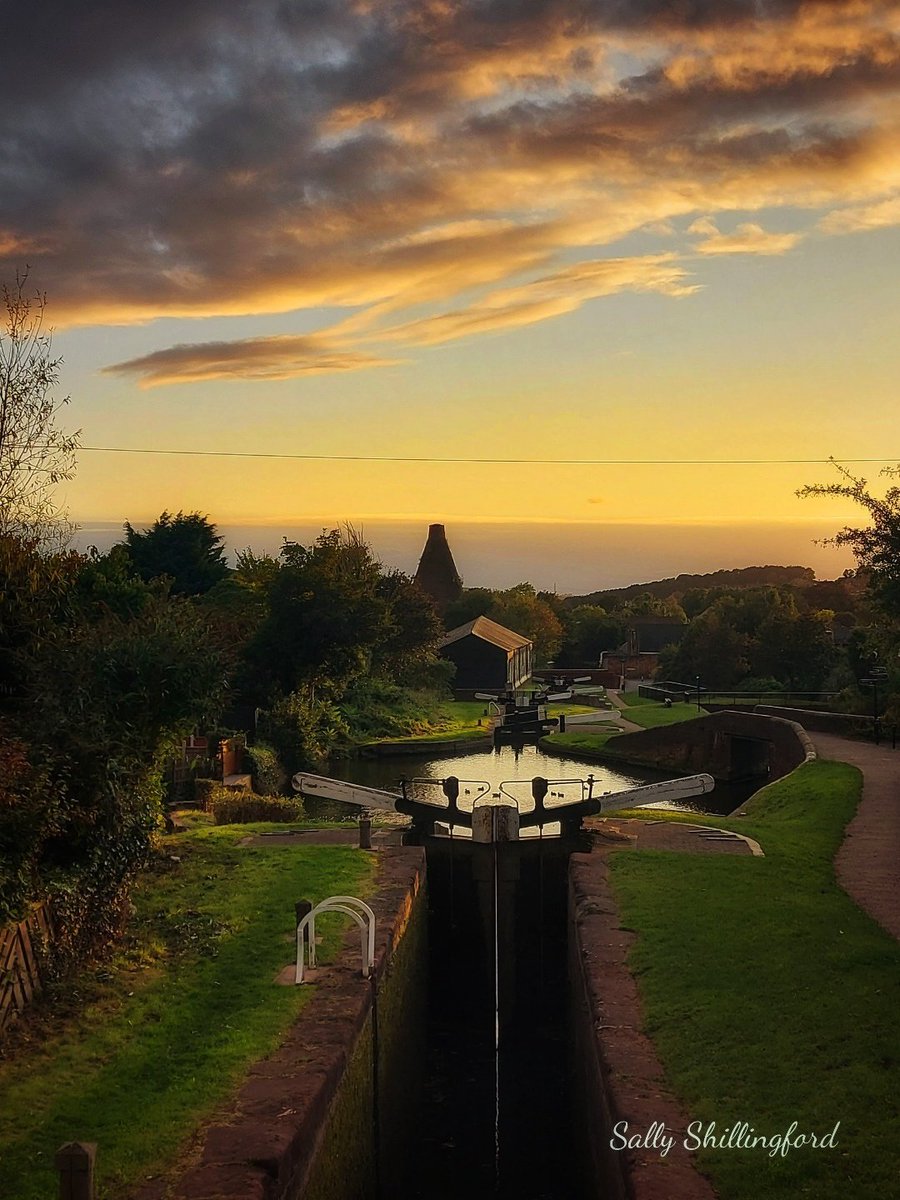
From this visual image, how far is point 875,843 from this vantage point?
20.4m

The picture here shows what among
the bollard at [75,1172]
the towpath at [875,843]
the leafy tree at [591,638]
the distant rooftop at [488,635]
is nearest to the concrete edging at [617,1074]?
the bollard at [75,1172]

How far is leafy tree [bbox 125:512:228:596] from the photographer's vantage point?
61875mm

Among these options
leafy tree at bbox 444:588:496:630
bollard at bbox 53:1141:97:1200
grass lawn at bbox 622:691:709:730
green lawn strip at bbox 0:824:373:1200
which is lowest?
grass lawn at bbox 622:691:709:730

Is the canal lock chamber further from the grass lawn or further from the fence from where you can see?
the grass lawn

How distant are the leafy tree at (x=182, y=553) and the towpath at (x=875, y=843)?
127ft

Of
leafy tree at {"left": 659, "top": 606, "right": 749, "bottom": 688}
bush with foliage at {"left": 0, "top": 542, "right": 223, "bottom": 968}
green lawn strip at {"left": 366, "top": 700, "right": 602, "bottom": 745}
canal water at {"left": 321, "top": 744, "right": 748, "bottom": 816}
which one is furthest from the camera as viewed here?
leafy tree at {"left": 659, "top": 606, "right": 749, "bottom": 688}

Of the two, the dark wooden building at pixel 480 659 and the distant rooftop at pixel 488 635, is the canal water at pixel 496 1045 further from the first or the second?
the distant rooftop at pixel 488 635

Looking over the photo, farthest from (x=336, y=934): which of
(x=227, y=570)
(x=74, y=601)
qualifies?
(x=227, y=570)

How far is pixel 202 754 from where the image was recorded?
102 ft

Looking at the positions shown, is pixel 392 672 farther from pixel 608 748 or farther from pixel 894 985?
pixel 894 985

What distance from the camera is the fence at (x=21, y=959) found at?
10.3 metres

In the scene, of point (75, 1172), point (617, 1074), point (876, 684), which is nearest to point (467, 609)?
point (876, 684)

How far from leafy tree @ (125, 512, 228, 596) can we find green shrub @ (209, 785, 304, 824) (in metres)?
35.0

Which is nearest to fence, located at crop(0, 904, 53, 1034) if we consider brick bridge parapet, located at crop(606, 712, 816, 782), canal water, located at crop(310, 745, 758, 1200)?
canal water, located at crop(310, 745, 758, 1200)
